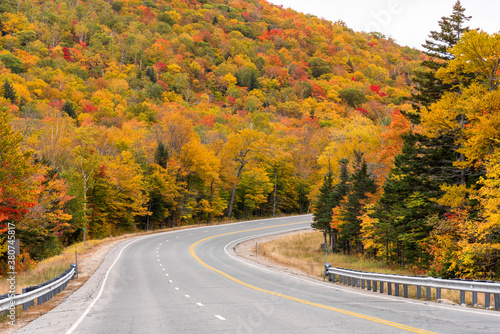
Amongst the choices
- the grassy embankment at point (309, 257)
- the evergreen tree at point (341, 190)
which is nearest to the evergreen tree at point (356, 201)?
the evergreen tree at point (341, 190)

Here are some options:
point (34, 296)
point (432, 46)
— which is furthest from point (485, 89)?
point (34, 296)

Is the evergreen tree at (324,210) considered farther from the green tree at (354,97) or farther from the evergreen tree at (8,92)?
the green tree at (354,97)

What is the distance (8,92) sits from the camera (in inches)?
3334

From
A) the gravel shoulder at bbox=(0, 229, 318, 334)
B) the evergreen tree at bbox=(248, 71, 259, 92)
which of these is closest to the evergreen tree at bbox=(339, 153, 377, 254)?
the gravel shoulder at bbox=(0, 229, 318, 334)

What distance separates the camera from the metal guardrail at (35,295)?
1035cm

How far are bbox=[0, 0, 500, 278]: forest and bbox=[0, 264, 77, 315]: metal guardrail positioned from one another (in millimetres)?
5285

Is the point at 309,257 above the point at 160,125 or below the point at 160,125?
below

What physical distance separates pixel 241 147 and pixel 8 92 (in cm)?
5711

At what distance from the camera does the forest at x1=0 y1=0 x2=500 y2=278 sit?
2055 cm

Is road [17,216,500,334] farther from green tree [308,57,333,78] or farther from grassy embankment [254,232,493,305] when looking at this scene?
green tree [308,57,333,78]

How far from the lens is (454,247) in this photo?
19453 mm

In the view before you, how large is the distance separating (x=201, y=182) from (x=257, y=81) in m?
97.6

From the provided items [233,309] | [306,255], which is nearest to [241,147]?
[306,255]

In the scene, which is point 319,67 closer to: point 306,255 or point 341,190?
point 341,190
